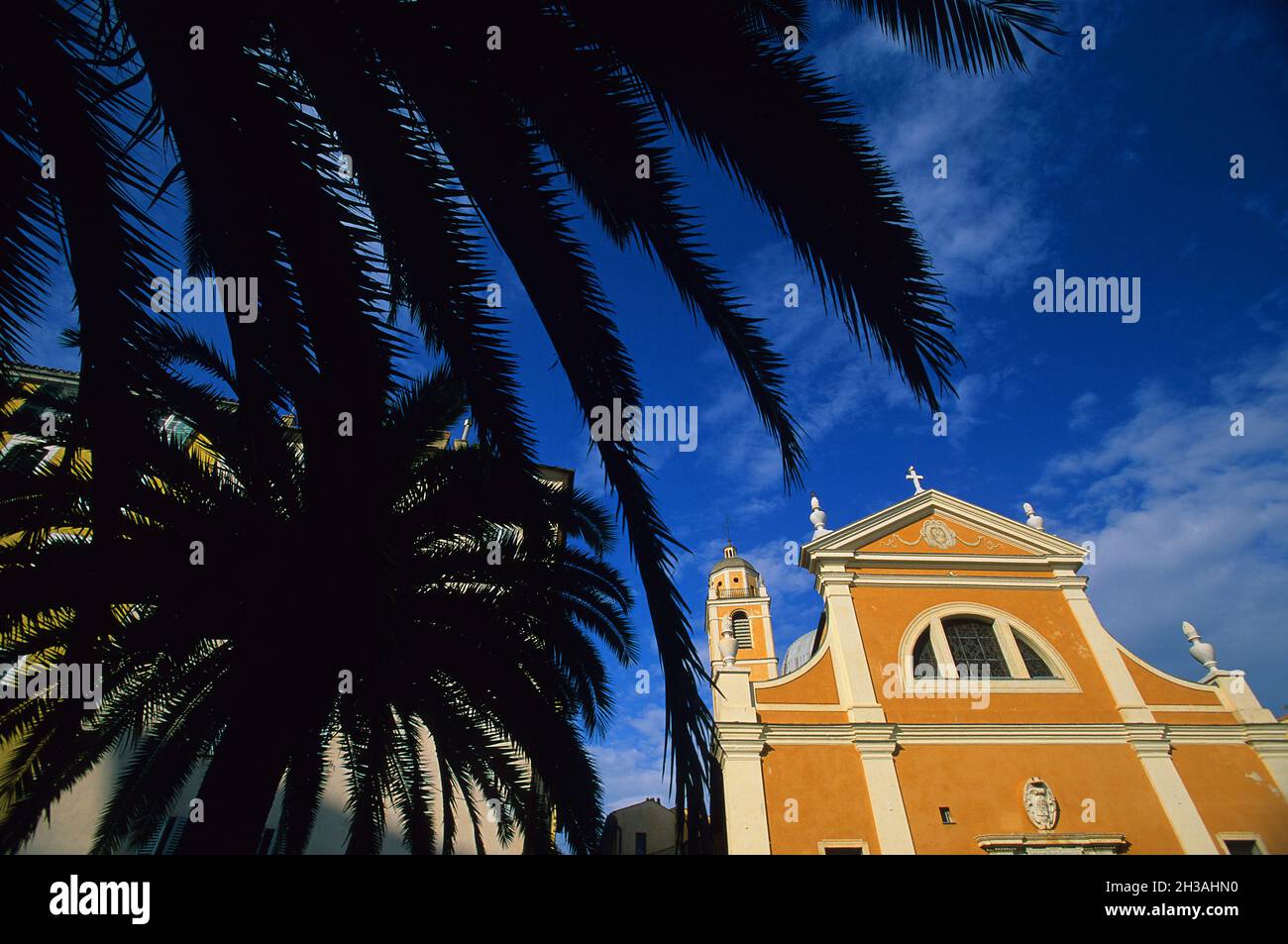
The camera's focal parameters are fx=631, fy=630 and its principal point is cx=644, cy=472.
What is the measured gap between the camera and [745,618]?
1184 inches

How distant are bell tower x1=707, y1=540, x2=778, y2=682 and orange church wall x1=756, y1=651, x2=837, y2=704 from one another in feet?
41.8

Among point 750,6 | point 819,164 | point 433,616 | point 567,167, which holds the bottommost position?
point 433,616

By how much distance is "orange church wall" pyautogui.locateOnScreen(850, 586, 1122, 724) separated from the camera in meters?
13.6

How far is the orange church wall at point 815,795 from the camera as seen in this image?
11992mm

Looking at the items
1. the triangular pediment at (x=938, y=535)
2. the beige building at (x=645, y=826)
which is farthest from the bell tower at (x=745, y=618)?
the triangular pediment at (x=938, y=535)

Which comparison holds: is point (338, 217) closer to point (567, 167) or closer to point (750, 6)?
point (567, 167)

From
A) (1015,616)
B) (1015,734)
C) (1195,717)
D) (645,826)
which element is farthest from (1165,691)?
(645,826)

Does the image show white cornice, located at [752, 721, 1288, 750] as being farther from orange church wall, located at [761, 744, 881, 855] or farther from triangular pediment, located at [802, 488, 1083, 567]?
triangular pediment, located at [802, 488, 1083, 567]

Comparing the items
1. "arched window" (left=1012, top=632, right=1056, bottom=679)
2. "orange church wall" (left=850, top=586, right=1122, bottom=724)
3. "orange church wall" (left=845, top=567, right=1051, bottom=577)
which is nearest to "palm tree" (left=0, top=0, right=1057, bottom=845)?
"orange church wall" (left=850, top=586, right=1122, bottom=724)

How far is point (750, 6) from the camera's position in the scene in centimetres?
336

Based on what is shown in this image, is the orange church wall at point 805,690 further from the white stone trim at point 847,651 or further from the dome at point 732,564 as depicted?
the dome at point 732,564

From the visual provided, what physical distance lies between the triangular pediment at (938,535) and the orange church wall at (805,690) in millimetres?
3076
